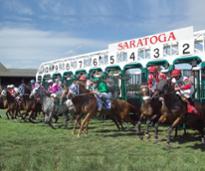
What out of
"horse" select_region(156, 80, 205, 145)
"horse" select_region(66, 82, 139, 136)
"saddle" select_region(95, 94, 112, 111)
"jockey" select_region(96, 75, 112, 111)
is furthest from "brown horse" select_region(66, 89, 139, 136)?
"horse" select_region(156, 80, 205, 145)

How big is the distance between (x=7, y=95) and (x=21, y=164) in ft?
42.8

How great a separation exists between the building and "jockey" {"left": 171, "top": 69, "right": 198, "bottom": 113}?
38.4 meters

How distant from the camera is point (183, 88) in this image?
10.8 meters

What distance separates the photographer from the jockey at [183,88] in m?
10.6

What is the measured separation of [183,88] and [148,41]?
5.76m

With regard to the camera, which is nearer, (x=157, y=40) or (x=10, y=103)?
(x=157, y=40)

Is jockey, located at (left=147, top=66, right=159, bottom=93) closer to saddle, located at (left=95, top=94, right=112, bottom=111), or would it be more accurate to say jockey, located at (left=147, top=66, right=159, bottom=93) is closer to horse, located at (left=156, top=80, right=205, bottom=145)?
horse, located at (left=156, top=80, right=205, bottom=145)

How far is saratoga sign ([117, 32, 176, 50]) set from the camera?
49.9ft

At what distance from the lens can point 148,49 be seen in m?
16.1

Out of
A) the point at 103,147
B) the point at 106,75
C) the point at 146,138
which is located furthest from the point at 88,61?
the point at 103,147

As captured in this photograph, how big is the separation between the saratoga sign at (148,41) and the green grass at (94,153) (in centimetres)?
393

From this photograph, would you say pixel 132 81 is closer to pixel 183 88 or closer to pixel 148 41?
pixel 148 41

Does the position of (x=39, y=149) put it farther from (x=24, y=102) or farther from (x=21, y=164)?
(x=24, y=102)

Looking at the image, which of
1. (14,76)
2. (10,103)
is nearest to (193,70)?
(10,103)
